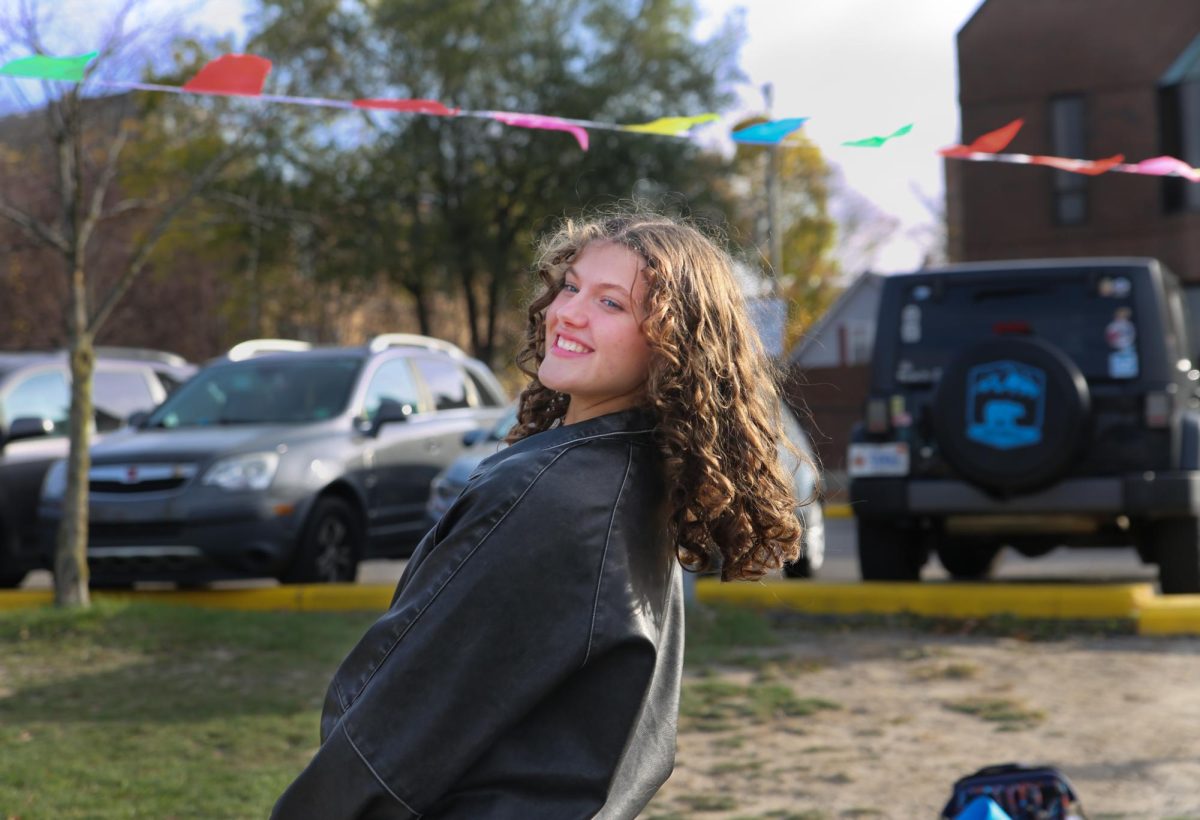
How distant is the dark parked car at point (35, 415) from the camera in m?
9.85

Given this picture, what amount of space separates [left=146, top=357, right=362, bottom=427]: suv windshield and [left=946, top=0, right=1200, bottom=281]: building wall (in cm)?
1495

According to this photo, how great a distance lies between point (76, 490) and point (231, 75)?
4125 millimetres

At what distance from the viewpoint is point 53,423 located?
1034cm

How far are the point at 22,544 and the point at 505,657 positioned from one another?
29.4 feet

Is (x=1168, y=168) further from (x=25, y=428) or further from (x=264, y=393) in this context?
(x=25, y=428)

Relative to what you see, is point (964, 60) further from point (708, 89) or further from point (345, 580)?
point (345, 580)

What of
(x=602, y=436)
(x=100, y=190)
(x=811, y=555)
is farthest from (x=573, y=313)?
(x=811, y=555)

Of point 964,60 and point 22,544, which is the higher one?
point 964,60

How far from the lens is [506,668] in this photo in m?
1.80

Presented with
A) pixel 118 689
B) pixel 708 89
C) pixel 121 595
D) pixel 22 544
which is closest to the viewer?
pixel 118 689

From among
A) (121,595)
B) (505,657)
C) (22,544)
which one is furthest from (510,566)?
(22,544)

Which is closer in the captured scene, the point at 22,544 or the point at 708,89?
the point at 22,544

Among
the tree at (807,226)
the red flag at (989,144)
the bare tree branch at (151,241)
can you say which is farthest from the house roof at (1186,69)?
the tree at (807,226)

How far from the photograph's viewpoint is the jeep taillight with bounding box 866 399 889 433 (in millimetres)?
8703
